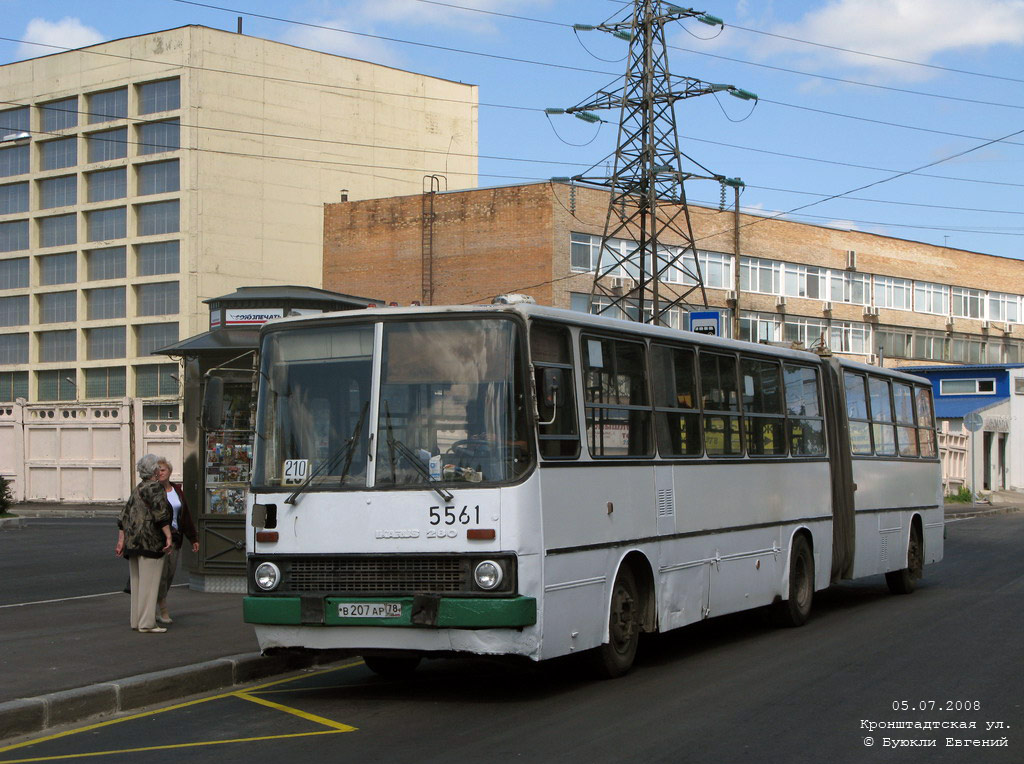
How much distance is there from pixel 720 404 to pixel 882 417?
18.4 feet

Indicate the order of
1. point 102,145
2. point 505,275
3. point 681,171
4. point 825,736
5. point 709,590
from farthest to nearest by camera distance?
point 102,145
point 505,275
point 681,171
point 709,590
point 825,736

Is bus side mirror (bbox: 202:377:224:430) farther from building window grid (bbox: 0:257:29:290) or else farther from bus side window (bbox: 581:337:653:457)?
building window grid (bbox: 0:257:29:290)

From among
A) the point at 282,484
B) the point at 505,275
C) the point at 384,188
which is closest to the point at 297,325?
the point at 282,484

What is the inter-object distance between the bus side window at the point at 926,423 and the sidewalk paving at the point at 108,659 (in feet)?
33.3

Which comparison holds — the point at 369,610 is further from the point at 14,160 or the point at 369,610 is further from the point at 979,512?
the point at 14,160

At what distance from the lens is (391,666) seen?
1091 centimetres

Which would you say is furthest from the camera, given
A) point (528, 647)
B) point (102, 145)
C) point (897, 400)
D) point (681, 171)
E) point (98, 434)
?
point (102, 145)

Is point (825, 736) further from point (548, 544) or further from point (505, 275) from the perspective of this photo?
point (505, 275)

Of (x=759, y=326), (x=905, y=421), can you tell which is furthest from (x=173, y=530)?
(x=759, y=326)

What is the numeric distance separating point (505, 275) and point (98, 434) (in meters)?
22.7

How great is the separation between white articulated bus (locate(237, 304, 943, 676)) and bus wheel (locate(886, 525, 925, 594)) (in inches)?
271

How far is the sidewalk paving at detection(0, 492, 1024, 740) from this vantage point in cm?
902

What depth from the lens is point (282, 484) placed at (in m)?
9.69

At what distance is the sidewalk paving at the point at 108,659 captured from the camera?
29.6 feet
